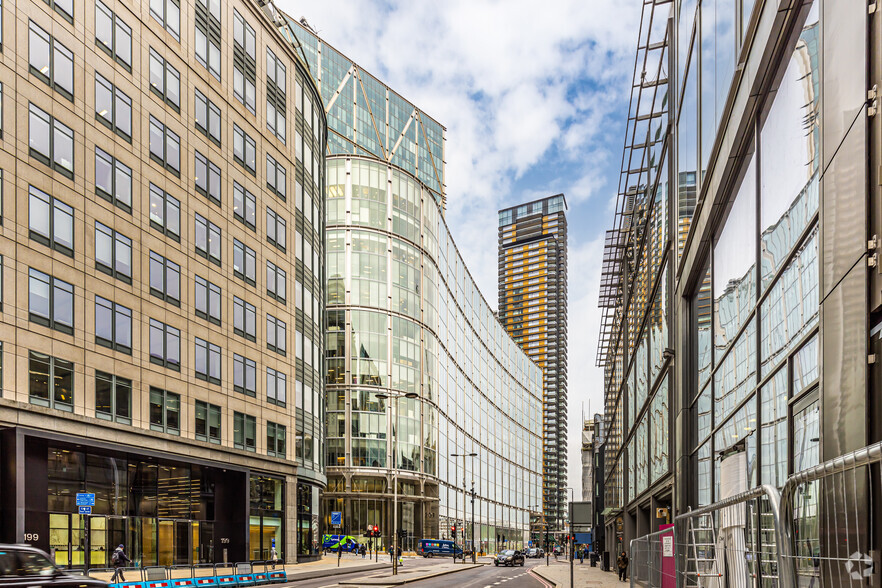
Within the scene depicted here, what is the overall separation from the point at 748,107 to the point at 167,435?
107 ft

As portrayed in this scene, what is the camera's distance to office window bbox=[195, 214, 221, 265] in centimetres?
4506

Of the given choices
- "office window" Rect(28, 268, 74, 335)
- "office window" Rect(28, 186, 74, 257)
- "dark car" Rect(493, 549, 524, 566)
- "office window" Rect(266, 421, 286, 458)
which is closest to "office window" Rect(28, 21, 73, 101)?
"office window" Rect(28, 186, 74, 257)

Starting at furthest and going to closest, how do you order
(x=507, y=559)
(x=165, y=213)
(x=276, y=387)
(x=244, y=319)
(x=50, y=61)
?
(x=507, y=559), (x=276, y=387), (x=244, y=319), (x=165, y=213), (x=50, y=61)

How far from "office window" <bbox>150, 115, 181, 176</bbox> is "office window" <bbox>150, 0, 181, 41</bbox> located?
16.6ft

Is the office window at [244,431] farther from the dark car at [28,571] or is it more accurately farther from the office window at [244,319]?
the dark car at [28,571]

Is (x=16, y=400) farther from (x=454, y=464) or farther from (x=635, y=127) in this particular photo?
(x=454, y=464)

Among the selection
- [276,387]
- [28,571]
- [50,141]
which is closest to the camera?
[28,571]

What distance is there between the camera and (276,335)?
5319cm

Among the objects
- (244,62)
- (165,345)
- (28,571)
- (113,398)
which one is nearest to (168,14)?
(244,62)

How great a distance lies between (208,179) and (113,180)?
8684 millimetres

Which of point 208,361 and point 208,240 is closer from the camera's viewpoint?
point 208,361

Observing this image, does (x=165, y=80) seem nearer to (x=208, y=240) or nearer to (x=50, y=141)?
(x=208, y=240)

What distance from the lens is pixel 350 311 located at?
314ft

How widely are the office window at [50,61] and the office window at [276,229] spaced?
18.6 metres
